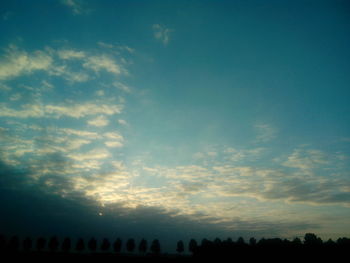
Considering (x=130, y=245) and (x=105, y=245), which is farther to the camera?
(x=130, y=245)

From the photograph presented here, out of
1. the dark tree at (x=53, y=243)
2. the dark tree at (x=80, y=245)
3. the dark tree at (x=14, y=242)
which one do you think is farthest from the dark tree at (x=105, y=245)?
the dark tree at (x=14, y=242)

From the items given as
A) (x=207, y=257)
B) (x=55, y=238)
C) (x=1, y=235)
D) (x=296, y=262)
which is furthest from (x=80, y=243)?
(x=296, y=262)

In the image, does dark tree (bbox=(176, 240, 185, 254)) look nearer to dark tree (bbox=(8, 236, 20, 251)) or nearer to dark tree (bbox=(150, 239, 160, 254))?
dark tree (bbox=(150, 239, 160, 254))

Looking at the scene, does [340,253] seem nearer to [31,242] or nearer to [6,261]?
[6,261]

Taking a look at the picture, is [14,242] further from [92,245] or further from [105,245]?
[105,245]

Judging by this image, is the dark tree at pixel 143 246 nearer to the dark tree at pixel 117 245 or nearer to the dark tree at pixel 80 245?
the dark tree at pixel 117 245

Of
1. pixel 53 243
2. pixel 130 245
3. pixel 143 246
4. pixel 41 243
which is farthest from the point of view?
pixel 143 246

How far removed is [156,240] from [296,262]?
139 m

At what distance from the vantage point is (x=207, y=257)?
8244cm

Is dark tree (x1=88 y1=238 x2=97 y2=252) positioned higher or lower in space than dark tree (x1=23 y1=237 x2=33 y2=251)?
lower

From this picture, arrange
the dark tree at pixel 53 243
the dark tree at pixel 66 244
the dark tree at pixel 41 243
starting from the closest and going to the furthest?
the dark tree at pixel 41 243
the dark tree at pixel 53 243
the dark tree at pixel 66 244

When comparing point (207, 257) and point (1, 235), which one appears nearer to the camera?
point (207, 257)

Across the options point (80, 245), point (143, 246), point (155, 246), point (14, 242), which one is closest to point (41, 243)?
point (14, 242)

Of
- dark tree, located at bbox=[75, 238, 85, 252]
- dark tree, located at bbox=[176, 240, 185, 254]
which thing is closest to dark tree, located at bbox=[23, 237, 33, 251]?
dark tree, located at bbox=[75, 238, 85, 252]
